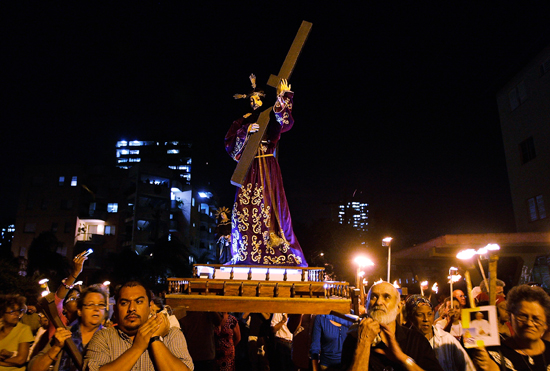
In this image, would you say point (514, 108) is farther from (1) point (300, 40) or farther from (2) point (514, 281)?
(1) point (300, 40)

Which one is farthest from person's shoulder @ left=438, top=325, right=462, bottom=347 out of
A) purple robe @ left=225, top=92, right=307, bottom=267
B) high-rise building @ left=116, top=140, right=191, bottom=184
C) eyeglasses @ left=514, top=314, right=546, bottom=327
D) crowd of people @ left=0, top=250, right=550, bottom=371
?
high-rise building @ left=116, top=140, right=191, bottom=184

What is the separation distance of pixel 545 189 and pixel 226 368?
19054mm

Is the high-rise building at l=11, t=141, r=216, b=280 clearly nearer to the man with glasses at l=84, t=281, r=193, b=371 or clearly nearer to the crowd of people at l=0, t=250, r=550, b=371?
the crowd of people at l=0, t=250, r=550, b=371

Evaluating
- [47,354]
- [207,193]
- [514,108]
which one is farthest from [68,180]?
[47,354]

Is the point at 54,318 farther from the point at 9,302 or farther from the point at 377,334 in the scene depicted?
the point at 377,334

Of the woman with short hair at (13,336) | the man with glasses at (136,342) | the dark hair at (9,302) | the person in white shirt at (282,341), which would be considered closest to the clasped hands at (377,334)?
the man with glasses at (136,342)

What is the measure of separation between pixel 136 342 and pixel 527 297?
327cm

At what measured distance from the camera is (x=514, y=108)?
74.7 feet

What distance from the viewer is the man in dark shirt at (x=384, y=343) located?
126 inches

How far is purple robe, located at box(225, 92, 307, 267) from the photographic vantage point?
636cm

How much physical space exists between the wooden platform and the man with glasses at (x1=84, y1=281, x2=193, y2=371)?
31.5 inches

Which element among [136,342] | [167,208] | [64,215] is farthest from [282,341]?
[167,208]

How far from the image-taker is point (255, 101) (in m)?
7.50

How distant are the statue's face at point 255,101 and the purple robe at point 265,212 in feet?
1.04
